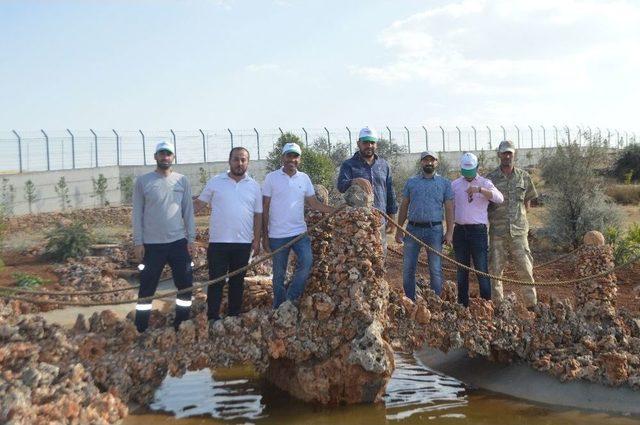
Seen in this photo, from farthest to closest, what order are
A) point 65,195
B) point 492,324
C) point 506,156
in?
point 65,195
point 506,156
point 492,324

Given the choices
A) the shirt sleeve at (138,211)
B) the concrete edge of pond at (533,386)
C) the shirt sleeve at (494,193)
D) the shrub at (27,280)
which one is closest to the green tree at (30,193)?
the shrub at (27,280)

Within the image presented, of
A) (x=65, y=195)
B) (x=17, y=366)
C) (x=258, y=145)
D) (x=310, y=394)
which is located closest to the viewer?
(x=17, y=366)

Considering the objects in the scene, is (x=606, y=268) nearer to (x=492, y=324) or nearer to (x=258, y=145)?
(x=492, y=324)

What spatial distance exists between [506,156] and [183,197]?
3.50m

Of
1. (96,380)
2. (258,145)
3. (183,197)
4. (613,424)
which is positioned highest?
(258,145)

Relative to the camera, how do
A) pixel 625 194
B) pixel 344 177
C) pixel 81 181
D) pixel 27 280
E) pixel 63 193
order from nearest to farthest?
1. pixel 344 177
2. pixel 27 280
3. pixel 625 194
4. pixel 63 193
5. pixel 81 181

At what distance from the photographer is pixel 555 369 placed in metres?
6.83

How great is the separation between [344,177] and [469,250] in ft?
5.48

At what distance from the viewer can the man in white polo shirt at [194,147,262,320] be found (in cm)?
618

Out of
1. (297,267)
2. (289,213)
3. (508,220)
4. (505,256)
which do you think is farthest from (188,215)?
(505,256)

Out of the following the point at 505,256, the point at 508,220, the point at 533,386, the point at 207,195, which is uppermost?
the point at 207,195

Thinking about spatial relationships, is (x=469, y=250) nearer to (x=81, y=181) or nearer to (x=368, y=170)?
(x=368, y=170)

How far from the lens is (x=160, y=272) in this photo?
6309mm

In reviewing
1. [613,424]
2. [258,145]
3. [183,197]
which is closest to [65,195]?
[258,145]
